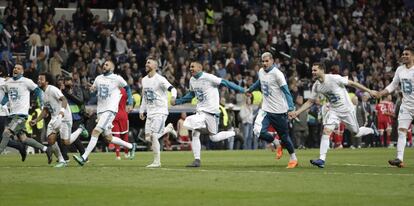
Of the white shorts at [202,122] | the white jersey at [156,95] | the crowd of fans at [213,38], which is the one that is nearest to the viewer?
the white shorts at [202,122]

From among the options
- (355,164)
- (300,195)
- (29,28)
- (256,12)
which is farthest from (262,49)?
(300,195)

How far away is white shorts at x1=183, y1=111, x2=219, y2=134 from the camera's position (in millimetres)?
21547

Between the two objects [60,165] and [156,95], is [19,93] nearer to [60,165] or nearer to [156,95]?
[60,165]

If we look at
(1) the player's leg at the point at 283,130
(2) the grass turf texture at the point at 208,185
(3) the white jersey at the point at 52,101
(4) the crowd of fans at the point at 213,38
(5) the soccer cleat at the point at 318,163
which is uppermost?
(4) the crowd of fans at the point at 213,38

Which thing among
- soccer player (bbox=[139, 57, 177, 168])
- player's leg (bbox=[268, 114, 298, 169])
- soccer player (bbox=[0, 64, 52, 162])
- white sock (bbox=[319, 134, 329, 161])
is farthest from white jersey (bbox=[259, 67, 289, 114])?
soccer player (bbox=[0, 64, 52, 162])

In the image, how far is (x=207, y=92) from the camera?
864 inches

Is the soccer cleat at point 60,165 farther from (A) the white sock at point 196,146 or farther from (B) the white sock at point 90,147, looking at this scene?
(A) the white sock at point 196,146

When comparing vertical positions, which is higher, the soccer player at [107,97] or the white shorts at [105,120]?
the soccer player at [107,97]

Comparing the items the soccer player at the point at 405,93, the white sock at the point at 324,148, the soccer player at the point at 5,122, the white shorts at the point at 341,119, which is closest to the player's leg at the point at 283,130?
the white sock at the point at 324,148

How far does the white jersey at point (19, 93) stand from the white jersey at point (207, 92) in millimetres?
3839

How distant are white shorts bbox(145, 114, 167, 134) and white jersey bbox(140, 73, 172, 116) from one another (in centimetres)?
14

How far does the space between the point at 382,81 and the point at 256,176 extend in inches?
1019

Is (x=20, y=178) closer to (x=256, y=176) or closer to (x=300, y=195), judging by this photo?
(x=256, y=176)

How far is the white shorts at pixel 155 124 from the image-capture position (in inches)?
851
